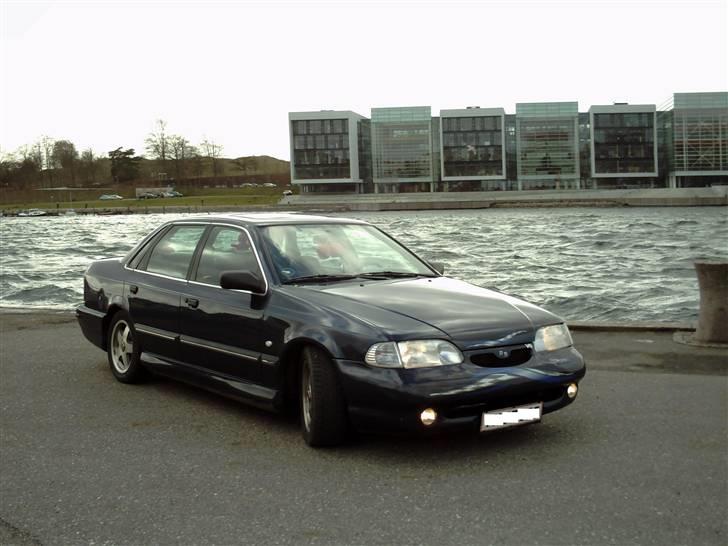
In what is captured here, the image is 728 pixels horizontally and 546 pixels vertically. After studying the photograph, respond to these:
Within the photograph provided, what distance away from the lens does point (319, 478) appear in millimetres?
4488

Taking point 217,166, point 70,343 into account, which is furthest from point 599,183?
point 70,343

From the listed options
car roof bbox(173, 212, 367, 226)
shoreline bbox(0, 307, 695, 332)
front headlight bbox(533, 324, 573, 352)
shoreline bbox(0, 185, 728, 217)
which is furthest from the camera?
shoreline bbox(0, 185, 728, 217)

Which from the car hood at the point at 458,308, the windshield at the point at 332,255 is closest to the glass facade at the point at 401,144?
the windshield at the point at 332,255

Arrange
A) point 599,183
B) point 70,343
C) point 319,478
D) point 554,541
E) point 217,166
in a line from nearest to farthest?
point 554,541 → point 319,478 → point 70,343 → point 599,183 → point 217,166

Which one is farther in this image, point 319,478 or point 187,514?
point 319,478

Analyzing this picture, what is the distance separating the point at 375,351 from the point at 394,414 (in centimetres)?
37

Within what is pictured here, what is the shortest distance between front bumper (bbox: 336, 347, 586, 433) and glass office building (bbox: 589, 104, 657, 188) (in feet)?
419

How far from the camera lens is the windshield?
225 inches

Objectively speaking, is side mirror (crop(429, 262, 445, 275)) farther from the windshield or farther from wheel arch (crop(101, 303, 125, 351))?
wheel arch (crop(101, 303, 125, 351))

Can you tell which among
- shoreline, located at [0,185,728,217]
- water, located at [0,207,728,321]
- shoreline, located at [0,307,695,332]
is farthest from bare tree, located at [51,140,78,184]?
shoreline, located at [0,307,695,332]

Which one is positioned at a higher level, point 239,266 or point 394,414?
point 239,266

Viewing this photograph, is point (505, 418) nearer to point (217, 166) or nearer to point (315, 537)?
point (315, 537)

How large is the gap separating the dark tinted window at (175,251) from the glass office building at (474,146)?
125m

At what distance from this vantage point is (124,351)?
23.5ft
